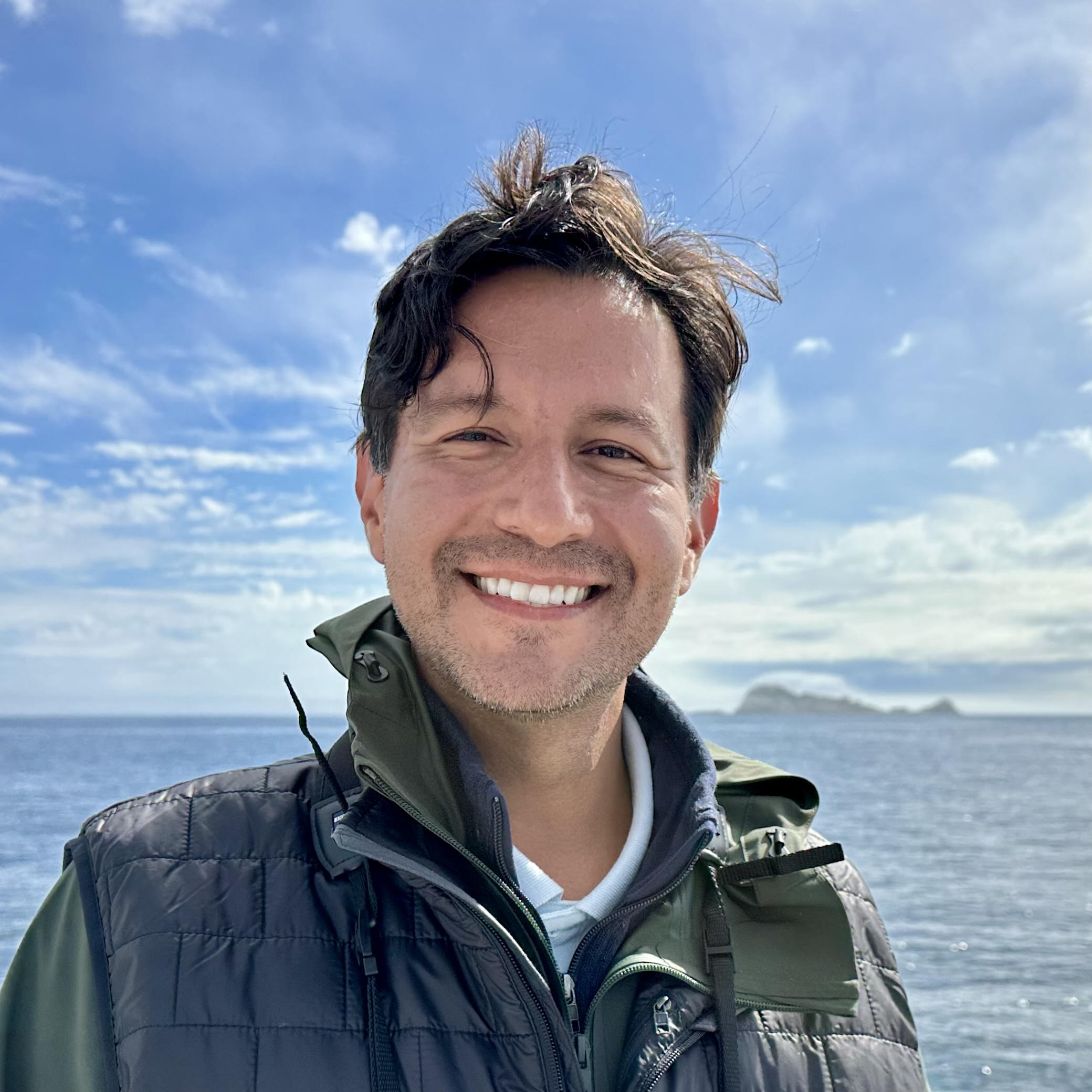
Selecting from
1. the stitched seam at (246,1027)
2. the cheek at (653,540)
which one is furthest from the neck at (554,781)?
the stitched seam at (246,1027)

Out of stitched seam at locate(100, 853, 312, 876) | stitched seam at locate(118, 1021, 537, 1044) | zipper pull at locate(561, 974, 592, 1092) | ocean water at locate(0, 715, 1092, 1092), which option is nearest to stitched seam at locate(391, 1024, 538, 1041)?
stitched seam at locate(118, 1021, 537, 1044)

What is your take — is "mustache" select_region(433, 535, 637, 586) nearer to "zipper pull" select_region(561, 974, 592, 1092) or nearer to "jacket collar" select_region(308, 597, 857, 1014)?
"jacket collar" select_region(308, 597, 857, 1014)

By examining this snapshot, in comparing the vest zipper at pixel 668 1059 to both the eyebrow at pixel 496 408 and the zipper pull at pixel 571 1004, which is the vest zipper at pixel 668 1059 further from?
the eyebrow at pixel 496 408

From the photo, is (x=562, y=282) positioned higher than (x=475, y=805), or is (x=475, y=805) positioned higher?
(x=562, y=282)

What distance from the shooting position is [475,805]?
87.5 inches

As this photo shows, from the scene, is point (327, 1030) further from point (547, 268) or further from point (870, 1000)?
point (547, 268)

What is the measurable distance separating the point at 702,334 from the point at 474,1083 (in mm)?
1943

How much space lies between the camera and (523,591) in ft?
7.61

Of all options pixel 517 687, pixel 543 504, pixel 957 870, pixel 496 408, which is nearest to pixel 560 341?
pixel 496 408

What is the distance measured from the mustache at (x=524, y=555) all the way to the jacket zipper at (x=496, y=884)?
1.67 ft

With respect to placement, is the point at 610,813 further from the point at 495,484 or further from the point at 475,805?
the point at 495,484

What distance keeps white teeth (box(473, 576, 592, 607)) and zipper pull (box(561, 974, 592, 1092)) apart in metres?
0.80

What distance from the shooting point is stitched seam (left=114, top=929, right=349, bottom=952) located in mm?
1919

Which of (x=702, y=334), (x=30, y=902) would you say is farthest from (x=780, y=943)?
(x=30, y=902)
